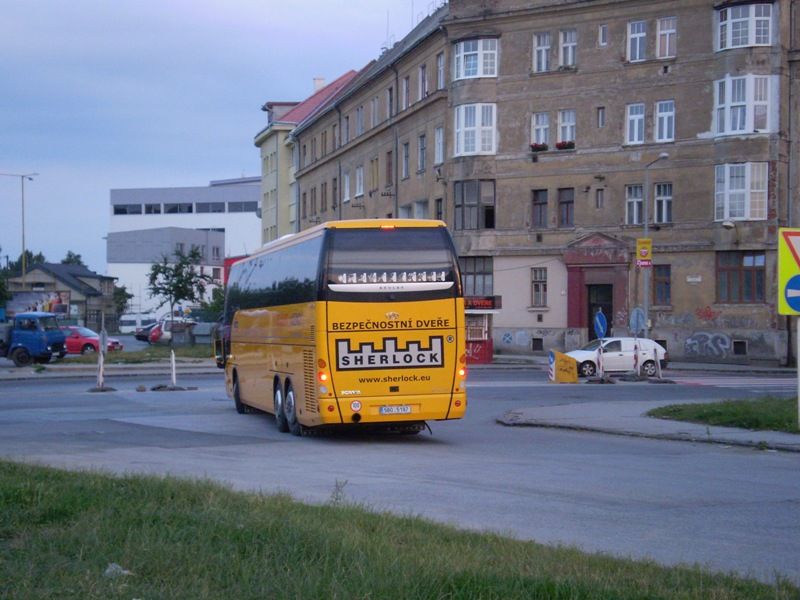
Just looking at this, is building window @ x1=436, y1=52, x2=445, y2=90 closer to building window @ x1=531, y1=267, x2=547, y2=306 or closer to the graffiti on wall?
building window @ x1=531, y1=267, x2=547, y2=306

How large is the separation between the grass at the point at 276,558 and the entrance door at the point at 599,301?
44040 millimetres

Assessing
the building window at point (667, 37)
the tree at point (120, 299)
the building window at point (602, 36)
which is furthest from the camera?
the tree at point (120, 299)

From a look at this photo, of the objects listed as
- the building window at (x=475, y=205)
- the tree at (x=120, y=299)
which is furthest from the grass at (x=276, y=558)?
the tree at (x=120, y=299)

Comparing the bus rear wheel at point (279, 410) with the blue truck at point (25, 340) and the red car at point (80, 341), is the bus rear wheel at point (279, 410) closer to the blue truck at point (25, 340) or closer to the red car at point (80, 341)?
the blue truck at point (25, 340)

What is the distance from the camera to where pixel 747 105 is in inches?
1901

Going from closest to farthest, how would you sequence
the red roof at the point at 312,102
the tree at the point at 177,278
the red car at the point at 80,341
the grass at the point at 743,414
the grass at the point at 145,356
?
the grass at the point at 743,414
the grass at the point at 145,356
the red car at the point at 80,341
the tree at the point at 177,278
the red roof at the point at 312,102

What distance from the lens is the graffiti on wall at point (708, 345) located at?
49281mm

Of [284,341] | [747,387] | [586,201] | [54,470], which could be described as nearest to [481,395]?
[747,387]

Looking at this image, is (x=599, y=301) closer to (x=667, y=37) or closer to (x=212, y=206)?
(x=667, y=37)

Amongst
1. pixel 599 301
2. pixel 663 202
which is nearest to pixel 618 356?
pixel 599 301

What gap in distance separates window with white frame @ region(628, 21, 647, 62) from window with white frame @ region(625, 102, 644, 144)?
213 centimetres

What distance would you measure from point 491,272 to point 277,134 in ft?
126

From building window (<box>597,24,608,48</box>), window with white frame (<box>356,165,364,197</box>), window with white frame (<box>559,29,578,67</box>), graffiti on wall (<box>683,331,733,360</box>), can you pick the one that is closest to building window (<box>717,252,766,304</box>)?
graffiti on wall (<box>683,331,733,360</box>)

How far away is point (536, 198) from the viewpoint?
53.5 metres
